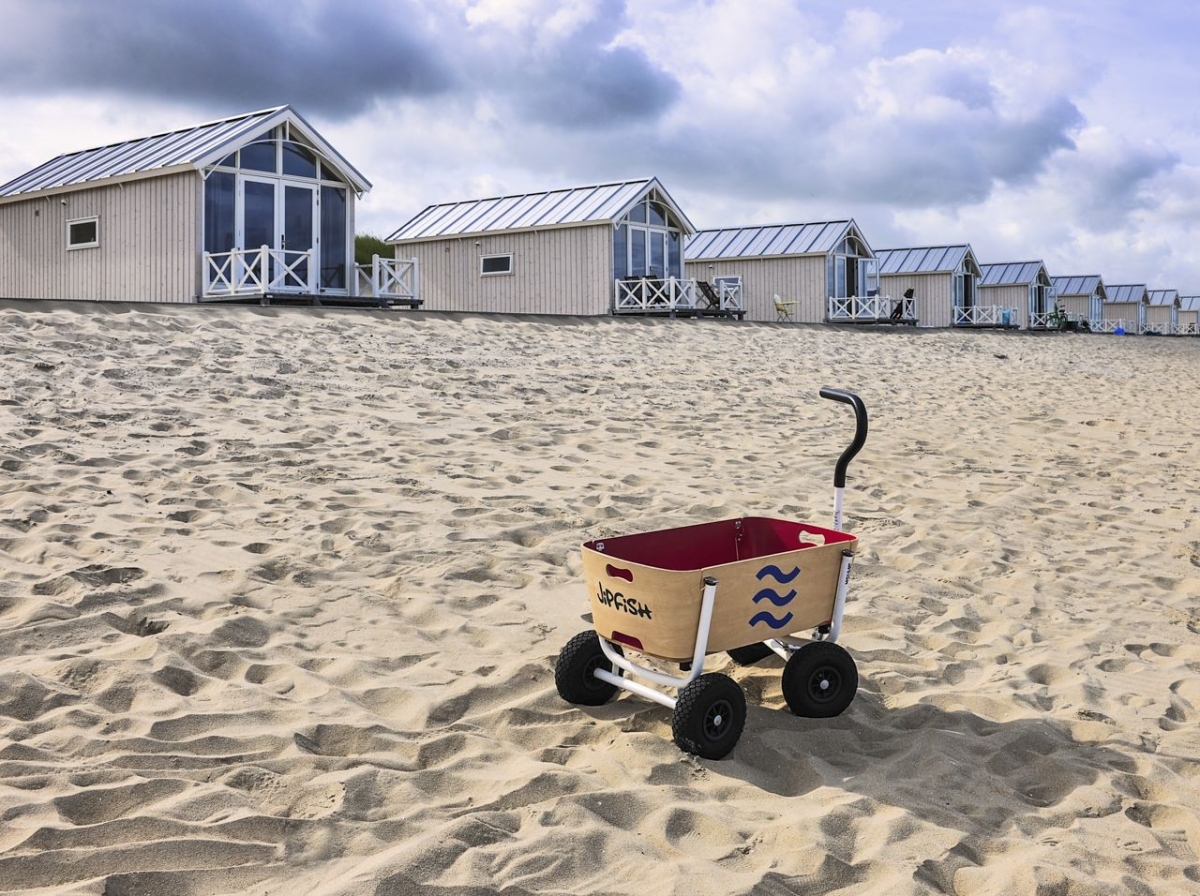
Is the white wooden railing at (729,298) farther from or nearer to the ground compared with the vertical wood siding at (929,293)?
nearer to the ground

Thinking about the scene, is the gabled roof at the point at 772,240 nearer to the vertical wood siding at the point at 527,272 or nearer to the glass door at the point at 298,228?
the vertical wood siding at the point at 527,272

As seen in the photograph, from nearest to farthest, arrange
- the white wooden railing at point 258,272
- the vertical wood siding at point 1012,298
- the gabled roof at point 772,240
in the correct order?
1. the white wooden railing at point 258,272
2. the gabled roof at point 772,240
3. the vertical wood siding at point 1012,298

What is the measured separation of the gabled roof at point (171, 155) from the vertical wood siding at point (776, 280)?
14.5 metres

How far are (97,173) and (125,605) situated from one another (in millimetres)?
17914

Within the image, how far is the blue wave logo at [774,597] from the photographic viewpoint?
13.4 feet

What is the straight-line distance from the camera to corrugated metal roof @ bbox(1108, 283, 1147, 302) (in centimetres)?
6350

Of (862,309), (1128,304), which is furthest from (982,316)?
(1128,304)

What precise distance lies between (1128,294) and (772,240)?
4088 cm

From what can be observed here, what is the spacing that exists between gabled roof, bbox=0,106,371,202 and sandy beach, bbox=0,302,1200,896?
830 cm

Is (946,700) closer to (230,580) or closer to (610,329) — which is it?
(230,580)

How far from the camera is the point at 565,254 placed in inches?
1000

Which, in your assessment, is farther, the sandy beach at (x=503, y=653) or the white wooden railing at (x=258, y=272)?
the white wooden railing at (x=258, y=272)

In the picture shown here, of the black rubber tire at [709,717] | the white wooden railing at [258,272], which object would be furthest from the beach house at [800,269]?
the black rubber tire at [709,717]

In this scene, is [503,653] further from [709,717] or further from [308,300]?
[308,300]
